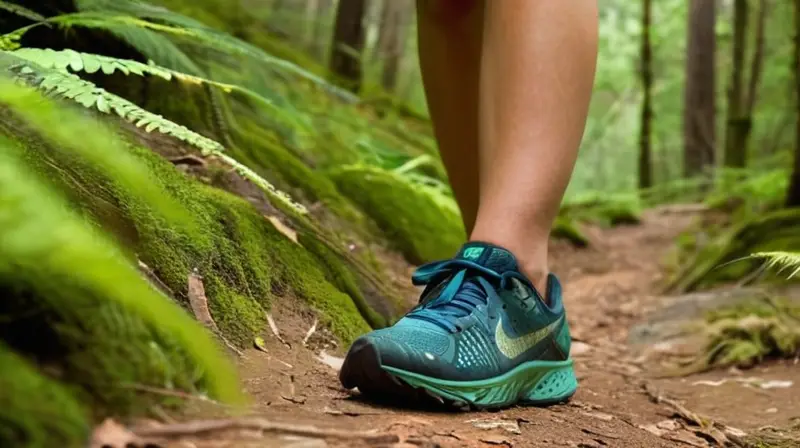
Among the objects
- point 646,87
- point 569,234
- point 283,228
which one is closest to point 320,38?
point 646,87

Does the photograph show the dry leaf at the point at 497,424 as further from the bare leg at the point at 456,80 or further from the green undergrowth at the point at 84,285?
the bare leg at the point at 456,80

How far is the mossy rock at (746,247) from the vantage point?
337 cm

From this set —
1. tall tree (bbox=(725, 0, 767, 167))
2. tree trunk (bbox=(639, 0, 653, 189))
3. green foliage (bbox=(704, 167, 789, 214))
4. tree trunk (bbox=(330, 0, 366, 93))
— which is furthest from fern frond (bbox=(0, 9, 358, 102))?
tree trunk (bbox=(639, 0, 653, 189))

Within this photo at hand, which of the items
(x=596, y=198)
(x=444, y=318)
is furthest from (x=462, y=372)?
(x=596, y=198)

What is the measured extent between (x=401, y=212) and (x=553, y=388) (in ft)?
6.22

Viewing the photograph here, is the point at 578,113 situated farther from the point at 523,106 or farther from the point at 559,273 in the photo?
the point at 559,273

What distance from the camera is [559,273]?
15.3 ft

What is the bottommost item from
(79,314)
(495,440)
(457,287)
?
(495,440)

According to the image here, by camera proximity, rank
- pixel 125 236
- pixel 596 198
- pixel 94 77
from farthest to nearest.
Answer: pixel 596 198
pixel 94 77
pixel 125 236

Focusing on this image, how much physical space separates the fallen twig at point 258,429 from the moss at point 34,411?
0.08m

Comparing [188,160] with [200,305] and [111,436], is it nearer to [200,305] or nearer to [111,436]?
[200,305]

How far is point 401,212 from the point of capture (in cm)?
333

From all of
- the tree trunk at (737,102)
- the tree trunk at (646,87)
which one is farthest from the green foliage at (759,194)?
the tree trunk at (646,87)

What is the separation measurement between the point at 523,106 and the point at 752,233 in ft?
8.84
